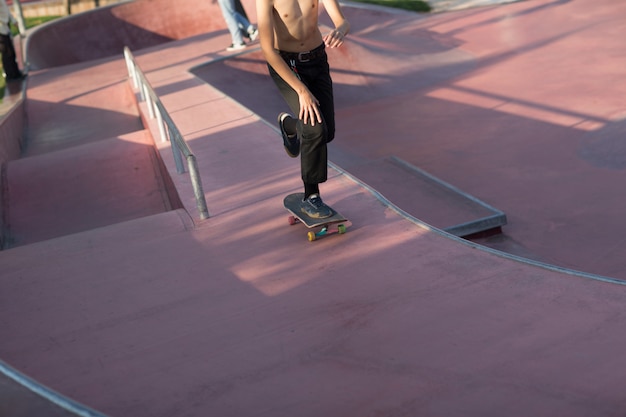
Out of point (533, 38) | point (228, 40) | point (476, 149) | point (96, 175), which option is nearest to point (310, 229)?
point (96, 175)

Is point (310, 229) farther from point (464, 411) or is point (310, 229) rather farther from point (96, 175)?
point (96, 175)

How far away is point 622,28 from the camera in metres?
13.1

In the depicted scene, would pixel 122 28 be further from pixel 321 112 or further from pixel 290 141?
pixel 321 112

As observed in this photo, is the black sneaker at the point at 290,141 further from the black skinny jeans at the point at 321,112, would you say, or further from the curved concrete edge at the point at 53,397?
the curved concrete edge at the point at 53,397

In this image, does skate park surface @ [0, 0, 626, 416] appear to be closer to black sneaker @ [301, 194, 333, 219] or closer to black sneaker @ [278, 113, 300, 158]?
black sneaker @ [301, 194, 333, 219]

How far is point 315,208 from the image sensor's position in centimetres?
486

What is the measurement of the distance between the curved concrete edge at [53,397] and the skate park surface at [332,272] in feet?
0.11

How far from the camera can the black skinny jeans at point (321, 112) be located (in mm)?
4516

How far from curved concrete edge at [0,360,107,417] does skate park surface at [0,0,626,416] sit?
3 cm

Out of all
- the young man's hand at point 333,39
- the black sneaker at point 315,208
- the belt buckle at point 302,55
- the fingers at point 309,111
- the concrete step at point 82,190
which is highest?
the young man's hand at point 333,39

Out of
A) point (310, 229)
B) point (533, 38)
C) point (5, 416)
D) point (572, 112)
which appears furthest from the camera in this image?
point (533, 38)

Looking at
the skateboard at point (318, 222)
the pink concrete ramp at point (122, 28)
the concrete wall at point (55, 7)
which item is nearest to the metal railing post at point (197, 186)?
the skateboard at point (318, 222)

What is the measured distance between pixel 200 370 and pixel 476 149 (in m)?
6.14

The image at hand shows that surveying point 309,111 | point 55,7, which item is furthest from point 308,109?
point 55,7
